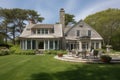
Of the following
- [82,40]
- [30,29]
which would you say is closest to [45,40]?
[30,29]

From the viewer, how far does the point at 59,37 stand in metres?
33.2

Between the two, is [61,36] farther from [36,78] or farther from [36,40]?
[36,78]

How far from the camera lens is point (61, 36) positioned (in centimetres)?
3344

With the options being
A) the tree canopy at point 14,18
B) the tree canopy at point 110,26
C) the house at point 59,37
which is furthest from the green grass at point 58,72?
the tree canopy at point 14,18

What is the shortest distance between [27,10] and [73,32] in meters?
22.1

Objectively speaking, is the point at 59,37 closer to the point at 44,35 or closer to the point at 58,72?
the point at 44,35

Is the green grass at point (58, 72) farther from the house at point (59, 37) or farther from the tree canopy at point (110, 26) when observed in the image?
the tree canopy at point (110, 26)

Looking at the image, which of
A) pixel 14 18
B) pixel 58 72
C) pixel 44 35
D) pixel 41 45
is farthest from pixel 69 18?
pixel 58 72

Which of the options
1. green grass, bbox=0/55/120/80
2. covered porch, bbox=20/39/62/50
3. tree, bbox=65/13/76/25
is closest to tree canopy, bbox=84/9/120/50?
covered porch, bbox=20/39/62/50

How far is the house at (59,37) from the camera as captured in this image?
3366 centimetres

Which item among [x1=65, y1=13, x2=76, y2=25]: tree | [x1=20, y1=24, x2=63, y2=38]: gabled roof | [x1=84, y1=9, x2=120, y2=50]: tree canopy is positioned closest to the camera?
[x1=20, y1=24, x2=63, y2=38]: gabled roof

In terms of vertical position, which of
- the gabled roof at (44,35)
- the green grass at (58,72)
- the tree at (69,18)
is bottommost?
the green grass at (58,72)

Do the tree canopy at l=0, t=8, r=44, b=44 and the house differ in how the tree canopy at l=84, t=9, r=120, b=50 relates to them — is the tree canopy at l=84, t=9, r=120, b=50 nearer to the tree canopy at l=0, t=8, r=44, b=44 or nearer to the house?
the house

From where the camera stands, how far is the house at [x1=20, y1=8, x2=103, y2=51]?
110ft
